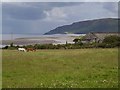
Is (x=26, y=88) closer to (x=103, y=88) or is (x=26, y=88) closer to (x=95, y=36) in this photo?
(x=103, y=88)

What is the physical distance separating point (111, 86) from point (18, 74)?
1013cm

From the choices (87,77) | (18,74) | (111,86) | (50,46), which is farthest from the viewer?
(50,46)

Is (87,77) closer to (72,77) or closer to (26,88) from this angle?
(72,77)

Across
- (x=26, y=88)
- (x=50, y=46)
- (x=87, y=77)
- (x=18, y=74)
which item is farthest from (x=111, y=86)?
(x=50, y=46)

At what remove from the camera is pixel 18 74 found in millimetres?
25500

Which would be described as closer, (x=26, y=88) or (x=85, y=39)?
(x=26, y=88)

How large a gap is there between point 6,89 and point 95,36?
114484 millimetres

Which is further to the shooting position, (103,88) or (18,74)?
(18,74)

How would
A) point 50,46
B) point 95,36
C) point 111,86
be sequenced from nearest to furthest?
point 111,86, point 50,46, point 95,36

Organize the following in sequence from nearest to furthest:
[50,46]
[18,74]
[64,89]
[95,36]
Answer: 1. [64,89]
2. [18,74]
3. [50,46]
4. [95,36]

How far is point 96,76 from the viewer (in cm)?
2320

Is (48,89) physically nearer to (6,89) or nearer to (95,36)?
(6,89)

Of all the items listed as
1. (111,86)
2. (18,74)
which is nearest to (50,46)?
(18,74)

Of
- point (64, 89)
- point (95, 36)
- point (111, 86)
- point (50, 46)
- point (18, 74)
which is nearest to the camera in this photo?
point (64, 89)
